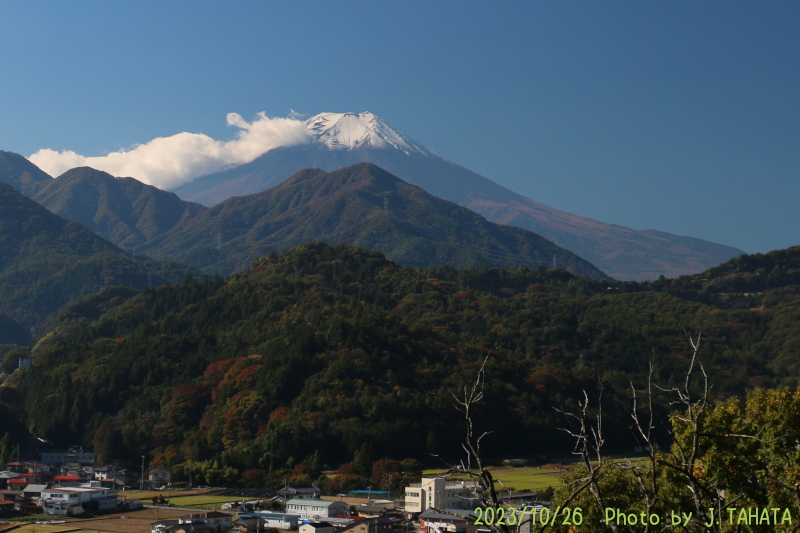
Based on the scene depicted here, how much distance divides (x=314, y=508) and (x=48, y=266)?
382ft

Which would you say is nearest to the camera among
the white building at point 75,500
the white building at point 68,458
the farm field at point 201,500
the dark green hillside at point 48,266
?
the white building at point 75,500

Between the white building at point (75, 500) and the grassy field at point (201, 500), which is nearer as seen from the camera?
the white building at point (75, 500)

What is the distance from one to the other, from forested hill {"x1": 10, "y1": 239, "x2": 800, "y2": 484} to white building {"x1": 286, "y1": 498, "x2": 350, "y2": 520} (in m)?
6.14

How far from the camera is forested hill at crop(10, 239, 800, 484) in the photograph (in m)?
48.4

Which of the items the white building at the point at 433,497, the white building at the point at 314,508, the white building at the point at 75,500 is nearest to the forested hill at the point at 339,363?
the white building at the point at 433,497

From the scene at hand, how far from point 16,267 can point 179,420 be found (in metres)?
102

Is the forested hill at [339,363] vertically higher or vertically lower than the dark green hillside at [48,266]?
lower

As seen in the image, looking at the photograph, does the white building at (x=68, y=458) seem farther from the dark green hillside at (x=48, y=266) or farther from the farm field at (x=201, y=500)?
the dark green hillside at (x=48, y=266)

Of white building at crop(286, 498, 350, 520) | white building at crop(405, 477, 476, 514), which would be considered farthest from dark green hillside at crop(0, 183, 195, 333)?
white building at crop(405, 477, 476, 514)

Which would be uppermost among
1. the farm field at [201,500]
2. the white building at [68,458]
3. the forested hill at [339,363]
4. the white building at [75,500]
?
the forested hill at [339,363]

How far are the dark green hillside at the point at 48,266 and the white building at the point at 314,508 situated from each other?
313 feet

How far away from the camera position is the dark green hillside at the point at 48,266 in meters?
126

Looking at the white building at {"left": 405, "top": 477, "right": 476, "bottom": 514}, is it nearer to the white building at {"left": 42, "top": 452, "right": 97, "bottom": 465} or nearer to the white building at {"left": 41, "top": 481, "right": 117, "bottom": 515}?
the white building at {"left": 41, "top": 481, "right": 117, "bottom": 515}

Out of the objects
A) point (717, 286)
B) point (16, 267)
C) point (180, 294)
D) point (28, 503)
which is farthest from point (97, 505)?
point (16, 267)
